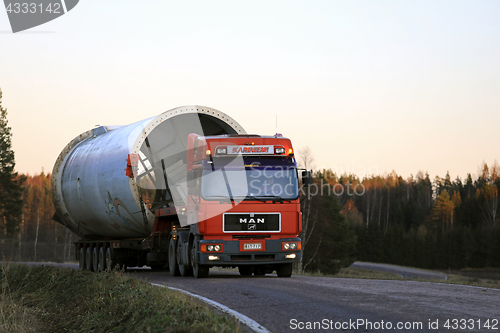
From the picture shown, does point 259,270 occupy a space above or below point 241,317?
below

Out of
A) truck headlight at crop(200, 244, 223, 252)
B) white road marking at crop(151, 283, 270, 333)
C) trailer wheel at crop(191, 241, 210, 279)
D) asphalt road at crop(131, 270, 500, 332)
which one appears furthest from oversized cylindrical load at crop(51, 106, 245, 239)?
white road marking at crop(151, 283, 270, 333)

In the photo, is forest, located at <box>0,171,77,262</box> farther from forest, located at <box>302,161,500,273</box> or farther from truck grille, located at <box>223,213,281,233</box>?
truck grille, located at <box>223,213,281,233</box>

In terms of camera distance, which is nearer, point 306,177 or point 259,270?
point 306,177

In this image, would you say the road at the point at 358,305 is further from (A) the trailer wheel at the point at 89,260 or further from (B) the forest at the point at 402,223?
(A) the trailer wheel at the point at 89,260

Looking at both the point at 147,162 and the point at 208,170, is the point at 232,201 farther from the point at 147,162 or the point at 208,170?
the point at 147,162

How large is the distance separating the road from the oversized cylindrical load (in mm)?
5633

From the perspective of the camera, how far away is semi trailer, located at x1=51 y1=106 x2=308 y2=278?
1418 cm

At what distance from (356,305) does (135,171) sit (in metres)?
9.79

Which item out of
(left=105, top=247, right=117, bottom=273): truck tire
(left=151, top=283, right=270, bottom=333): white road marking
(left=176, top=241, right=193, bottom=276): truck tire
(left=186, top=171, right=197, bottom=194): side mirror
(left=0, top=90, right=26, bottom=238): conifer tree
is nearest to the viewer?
(left=151, top=283, right=270, bottom=333): white road marking

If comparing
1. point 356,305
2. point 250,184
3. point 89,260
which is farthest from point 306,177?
point 89,260

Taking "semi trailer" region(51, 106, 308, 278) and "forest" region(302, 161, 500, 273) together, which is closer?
"semi trailer" region(51, 106, 308, 278)

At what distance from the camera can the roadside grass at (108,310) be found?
7.42 m

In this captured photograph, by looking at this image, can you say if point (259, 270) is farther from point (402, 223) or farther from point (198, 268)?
point (402, 223)

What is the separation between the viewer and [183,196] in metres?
16.1
